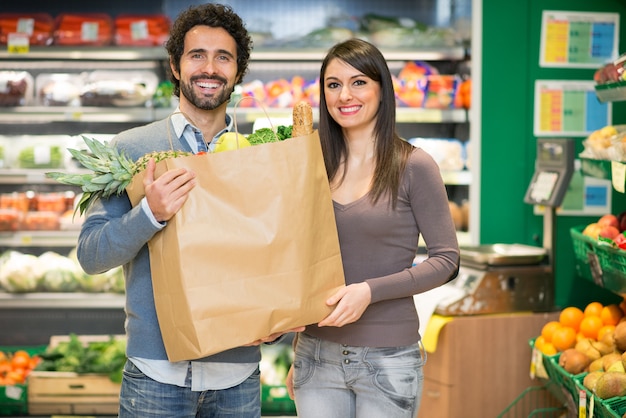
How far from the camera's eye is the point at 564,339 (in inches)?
127

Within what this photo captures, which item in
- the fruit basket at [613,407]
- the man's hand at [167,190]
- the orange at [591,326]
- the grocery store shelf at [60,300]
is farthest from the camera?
the grocery store shelf at [60,300]

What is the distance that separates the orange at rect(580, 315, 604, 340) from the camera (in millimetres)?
3215

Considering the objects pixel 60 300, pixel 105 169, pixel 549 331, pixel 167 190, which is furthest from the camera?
pixel 60 300

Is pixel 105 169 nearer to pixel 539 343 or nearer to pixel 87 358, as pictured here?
pixel 539 343

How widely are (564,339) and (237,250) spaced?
1794 mm

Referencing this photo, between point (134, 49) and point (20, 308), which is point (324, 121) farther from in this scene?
point (20, 308)

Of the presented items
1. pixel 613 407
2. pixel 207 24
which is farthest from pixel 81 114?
pixel 613 407

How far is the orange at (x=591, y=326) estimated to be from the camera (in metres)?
3.22

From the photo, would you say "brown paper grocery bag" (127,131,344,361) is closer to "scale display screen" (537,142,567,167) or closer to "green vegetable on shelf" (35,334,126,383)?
"scale display screen" (537,142,567,167)

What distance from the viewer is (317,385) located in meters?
2.23

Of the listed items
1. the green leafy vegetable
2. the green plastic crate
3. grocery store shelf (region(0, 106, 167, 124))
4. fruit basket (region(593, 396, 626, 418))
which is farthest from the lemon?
the green plastic crate

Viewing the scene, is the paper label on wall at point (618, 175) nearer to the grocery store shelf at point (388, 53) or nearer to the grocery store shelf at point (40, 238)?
the grocery store shelf at point (388, 53)

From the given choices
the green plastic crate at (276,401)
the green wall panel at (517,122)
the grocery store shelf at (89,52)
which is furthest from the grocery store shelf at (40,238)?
the green wall panel at (517,122)

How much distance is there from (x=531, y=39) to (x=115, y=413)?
2.89 meters
